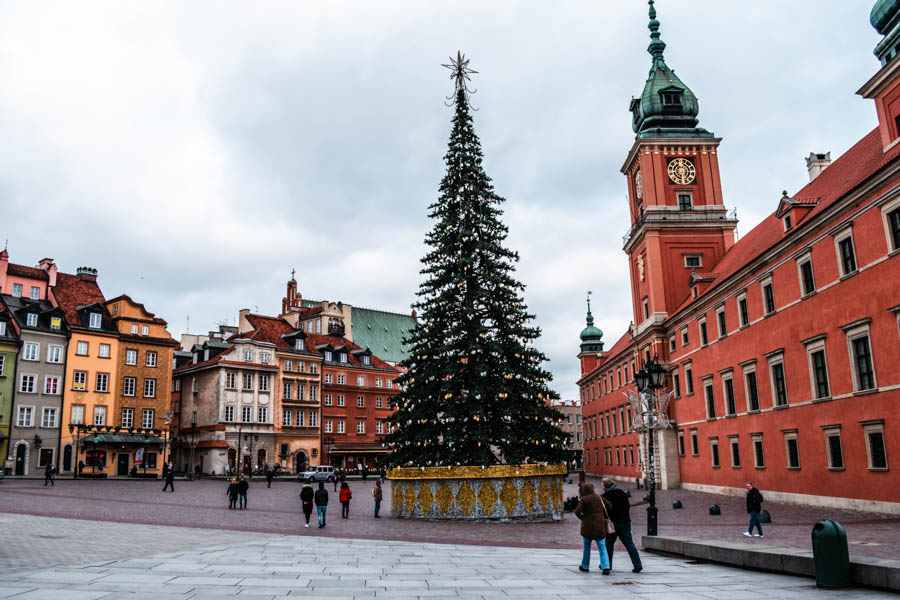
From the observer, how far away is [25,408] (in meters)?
51.8

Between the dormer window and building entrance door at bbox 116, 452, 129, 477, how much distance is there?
169 feet

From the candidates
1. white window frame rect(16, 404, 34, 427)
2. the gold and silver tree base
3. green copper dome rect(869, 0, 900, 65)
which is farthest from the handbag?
white window frame rect(16, 404, 34, 427)

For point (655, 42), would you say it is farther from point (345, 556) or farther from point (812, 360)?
point (345, 556)

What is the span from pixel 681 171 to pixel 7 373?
52.1 meters

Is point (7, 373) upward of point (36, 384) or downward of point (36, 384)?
upward

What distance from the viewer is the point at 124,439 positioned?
55.5m

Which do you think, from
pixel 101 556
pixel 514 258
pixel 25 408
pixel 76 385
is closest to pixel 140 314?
pixel 76 385

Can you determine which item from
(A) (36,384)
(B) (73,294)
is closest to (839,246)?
(A) (36,384)

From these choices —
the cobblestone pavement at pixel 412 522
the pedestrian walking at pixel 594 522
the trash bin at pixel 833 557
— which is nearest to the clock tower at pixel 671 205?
the cobblestone pavement at pixel 412 522

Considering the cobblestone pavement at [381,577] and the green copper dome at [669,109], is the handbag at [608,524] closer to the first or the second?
the cobblestone pavement at [381,577]

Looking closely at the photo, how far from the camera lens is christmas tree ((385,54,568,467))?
1022 inches

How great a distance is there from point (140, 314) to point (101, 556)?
50278 millimetres

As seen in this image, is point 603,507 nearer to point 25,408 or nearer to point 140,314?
point 25,408

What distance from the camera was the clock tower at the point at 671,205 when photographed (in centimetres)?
5084
